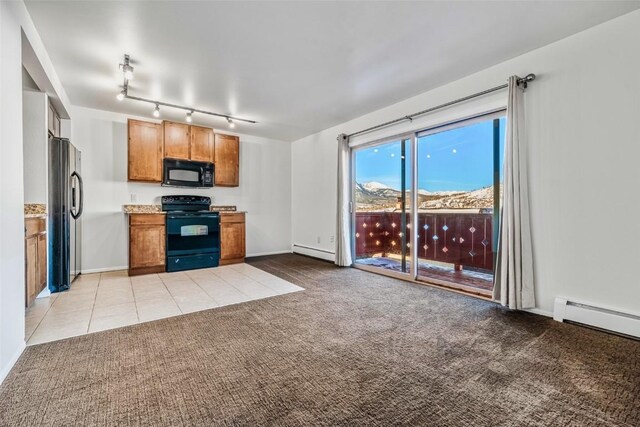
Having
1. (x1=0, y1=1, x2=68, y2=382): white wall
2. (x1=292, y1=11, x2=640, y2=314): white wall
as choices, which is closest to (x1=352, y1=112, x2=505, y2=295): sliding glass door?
(x1=292, y1=11, x2=640, y2=314): white wall

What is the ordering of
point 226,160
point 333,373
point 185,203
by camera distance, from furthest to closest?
point 226,160, point 185,203, point 333,373

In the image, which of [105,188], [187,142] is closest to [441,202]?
[187,142]

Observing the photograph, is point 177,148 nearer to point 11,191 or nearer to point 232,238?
point 232,238

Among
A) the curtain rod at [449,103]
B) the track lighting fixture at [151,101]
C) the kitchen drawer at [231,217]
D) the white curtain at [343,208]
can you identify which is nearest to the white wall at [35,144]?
the track lighting fixture at [151,101]

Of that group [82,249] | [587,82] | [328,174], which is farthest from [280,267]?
[587,82]

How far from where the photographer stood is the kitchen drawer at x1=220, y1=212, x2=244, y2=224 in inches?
203

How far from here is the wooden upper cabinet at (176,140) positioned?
4785mm

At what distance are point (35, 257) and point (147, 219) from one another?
1588 mm

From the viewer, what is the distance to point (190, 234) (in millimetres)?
4754

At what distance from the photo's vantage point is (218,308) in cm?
296

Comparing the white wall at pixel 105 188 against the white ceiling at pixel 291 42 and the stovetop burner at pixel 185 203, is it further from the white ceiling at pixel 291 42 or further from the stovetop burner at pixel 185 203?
the white ceiling at pixel 291 42

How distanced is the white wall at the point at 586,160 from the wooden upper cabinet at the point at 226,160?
4227 mm

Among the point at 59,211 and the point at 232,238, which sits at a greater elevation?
the point at 59,211

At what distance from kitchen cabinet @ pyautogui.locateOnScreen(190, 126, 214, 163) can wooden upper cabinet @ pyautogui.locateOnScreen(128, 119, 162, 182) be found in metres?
0.51
